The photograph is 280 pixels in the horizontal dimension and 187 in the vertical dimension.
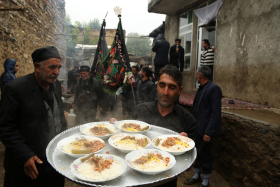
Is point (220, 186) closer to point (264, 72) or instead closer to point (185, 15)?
point (264, 72)

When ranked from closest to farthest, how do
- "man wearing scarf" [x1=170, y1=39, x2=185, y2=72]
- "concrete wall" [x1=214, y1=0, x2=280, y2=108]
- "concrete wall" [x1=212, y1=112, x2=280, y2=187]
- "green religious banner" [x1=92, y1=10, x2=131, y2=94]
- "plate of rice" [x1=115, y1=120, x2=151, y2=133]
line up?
"plate of rice" [x1=115, y1=120, x2=151, y2=133]
"concrete wall" [x1=212, y1=112, x2=280, y2=187]
"concrete wall" [x1=214, y1=0, x2=280, y2=108]
"green religious banner" [x1=92, y1=10, x2=131, y2=94]
"man wearing scarf" [x1=170, y1=39, x2=185, y2=72]

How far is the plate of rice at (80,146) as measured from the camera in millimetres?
1569

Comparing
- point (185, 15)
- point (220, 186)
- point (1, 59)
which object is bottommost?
point (220, 186)

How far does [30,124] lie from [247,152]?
385 centimetres

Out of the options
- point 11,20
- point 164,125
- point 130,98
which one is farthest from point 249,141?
point 11,20

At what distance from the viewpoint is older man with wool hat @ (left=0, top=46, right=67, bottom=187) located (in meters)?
1.80

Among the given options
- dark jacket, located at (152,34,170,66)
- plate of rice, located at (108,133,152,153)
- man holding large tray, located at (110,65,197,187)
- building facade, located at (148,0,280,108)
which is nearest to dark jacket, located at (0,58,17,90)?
man holding large tray, located at (110,65,197,187)

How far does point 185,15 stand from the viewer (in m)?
9.77

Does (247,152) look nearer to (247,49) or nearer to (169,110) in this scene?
(169,110)

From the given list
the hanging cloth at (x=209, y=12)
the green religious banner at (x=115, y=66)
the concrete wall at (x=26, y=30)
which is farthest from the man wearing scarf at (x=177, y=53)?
the concrete wall at (x=26, y=30)

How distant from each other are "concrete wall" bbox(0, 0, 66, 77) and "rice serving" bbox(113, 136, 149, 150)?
4.53 m

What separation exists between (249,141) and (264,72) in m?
2.62

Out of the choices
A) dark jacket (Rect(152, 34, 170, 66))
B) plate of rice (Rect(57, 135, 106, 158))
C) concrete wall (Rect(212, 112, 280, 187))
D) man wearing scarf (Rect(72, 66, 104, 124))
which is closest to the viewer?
plate of rice (Rect(57, 135, 106, 158))

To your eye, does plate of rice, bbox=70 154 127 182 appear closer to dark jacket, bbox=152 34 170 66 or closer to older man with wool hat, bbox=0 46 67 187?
older man with wool hat, bbox=0 46 67 187
